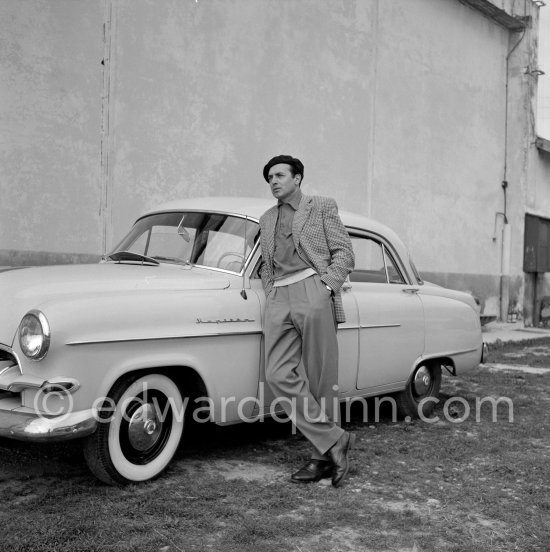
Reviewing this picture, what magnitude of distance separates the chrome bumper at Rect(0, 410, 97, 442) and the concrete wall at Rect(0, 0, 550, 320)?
398 centimetres

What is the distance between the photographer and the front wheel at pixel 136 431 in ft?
11.6

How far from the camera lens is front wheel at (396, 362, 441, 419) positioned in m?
5.50

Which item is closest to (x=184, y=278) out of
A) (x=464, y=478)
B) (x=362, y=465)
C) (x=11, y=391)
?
(x=11, y=391)

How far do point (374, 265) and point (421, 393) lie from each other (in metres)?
1.11

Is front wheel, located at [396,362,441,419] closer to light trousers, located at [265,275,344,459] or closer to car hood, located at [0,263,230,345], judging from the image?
light trousers, located at [265,275,344,459]

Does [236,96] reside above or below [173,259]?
above

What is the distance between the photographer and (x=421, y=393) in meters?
5.64

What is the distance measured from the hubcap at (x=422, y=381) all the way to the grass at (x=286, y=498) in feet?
1.34

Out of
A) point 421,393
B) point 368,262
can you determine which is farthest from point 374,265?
point 421,393

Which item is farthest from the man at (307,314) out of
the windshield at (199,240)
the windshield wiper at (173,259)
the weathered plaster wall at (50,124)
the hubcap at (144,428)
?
the weathered plaster wall at (50,124)

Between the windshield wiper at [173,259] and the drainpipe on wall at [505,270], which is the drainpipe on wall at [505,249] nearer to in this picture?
the drainpipe on wall at [505,270]

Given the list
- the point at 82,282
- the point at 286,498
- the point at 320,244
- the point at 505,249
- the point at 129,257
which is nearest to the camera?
the point at 286,498

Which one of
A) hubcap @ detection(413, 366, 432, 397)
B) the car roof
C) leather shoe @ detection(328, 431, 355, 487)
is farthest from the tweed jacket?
hubcap @ detection(413, 366, 432, 397)

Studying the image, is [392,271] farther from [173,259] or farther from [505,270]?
[505,270]
